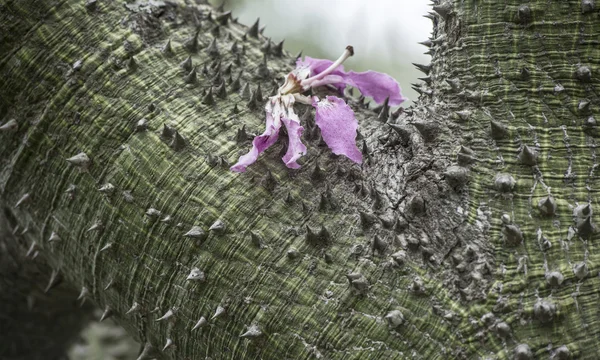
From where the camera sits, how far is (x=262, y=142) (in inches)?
51.8

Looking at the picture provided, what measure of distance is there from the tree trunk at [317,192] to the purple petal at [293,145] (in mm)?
37

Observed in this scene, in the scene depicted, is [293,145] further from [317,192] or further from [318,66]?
[318,66]

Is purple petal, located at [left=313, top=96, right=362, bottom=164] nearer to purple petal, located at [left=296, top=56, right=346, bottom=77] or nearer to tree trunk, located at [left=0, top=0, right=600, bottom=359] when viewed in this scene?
tree trunk, located at [left=0, top=0, right=600, bottom=359]

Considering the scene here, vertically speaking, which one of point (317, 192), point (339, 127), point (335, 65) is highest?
point (335, 65)

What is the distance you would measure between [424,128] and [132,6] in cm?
89

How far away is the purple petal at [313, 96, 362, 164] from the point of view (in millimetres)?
1312

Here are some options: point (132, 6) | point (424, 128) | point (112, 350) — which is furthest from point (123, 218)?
point (112, 350)

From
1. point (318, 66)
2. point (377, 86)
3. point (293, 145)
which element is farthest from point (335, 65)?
point (293, 145)

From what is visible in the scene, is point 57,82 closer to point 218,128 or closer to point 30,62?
point 30,62

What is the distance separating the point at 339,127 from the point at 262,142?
189mm

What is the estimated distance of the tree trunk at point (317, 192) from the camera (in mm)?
1104

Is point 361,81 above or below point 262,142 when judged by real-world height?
above

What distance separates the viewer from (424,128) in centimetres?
126

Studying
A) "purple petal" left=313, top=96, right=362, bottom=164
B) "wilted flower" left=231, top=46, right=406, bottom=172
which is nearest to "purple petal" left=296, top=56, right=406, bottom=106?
"wilted flower" left=231, top=46, right=406, bottom=172
